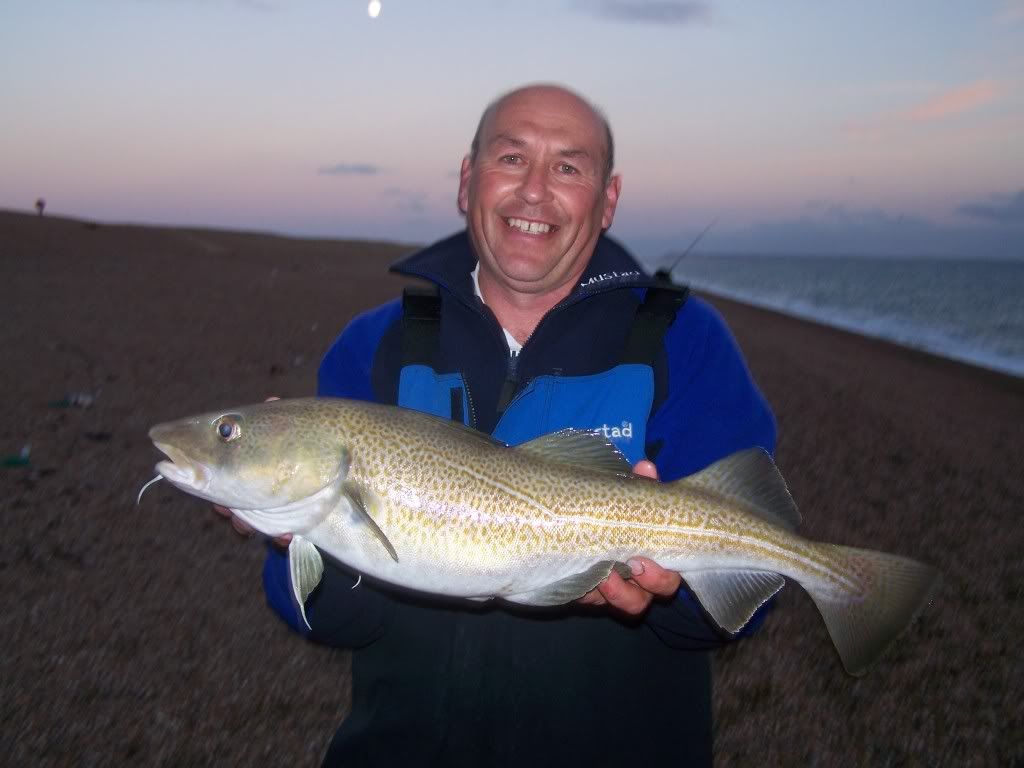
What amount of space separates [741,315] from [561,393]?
2131 cm

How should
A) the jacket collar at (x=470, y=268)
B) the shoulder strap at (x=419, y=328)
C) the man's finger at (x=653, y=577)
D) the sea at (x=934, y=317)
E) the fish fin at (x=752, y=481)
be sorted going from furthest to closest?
the sea at (x=934, y=317) → the jacket collar at (x=470, y=268) → the shoulder strap at (x=419, y=328) → the fish fin at (x=752, y=481) → the man's finger at (x=653, y=577)

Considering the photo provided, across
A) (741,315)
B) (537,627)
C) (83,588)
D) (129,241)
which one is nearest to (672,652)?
(537,627)

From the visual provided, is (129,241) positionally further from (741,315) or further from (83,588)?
(83,588)

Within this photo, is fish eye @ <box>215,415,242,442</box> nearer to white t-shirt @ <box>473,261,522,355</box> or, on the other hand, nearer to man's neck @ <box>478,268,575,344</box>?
white t-shirt @ <box>473,261,522,355</box>

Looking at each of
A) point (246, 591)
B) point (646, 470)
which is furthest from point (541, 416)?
point (246, 591)

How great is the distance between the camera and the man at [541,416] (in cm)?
304

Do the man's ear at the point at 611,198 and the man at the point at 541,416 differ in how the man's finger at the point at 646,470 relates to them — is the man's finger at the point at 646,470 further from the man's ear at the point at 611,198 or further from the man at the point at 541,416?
the man's ear at the point at 611,198

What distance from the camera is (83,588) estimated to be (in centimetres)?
431

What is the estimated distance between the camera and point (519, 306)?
3.62 m

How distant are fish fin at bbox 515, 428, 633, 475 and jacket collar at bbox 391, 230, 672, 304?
0.80 m

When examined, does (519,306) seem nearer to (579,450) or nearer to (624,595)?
(579,450)

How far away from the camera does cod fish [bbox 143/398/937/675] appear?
263cm

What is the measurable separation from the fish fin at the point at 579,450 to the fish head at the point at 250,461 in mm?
805

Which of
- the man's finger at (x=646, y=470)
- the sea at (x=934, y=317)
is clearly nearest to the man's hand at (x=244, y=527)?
the man's finger at (x=646, y=470)
